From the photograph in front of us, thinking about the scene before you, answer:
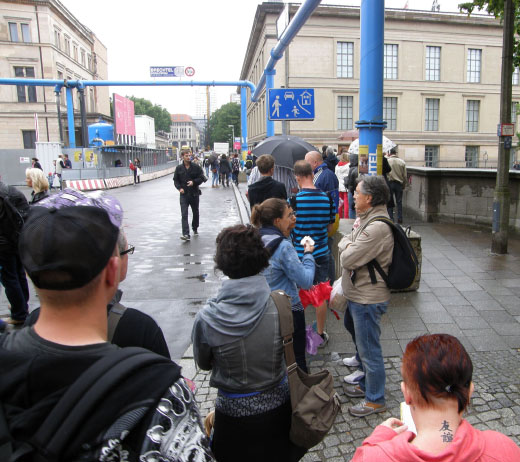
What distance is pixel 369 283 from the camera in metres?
3.34

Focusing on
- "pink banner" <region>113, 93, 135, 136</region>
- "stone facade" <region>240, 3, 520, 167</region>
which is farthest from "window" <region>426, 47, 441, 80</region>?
"pink banner" <region>113, 93, 135, 136</region>

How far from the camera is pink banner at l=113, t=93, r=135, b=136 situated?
1412 inches

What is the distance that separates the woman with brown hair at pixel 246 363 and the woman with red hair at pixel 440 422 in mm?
832

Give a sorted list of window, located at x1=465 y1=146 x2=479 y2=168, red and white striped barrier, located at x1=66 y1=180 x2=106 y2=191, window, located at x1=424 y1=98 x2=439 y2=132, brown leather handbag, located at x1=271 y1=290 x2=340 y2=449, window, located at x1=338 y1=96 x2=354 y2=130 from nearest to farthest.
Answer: brown leather handbag, located at x1=271 y1=290 x2=340 y2=449 < red and white striped barrier, located at x1=66 y1=180 x2=106 y2=191 < window, located at x1=338 y1=96 x2=354 y2=130 < window, located at x1=424 y1=98 x2=439 y2=132 < window, located at x1=465 y1=146 x2=479 y2=168

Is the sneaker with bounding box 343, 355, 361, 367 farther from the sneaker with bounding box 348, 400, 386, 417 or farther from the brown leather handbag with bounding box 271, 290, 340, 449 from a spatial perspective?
the brown leather handbag with bounding box 271, 290, 340, 449

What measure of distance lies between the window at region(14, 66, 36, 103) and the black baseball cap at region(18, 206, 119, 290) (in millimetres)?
54438

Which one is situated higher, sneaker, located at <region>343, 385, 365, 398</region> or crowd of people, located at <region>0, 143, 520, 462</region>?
crowd of people, located at <region>0, 143, 520, 462</region>

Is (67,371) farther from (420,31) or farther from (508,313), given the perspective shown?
(420,31)

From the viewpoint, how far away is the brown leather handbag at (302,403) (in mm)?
2170

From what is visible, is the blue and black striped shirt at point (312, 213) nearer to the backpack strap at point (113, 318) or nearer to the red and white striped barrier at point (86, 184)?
the backpack strap at point (113, 318)

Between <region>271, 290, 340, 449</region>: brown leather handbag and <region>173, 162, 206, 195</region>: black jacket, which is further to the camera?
<region>173, 162, 206, 195</region>: black jacket

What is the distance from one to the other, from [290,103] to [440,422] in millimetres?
9985

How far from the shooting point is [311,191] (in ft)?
→ 15.3

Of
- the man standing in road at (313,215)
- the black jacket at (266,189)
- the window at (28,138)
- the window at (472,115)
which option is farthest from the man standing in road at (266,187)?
the window at (28,138)
